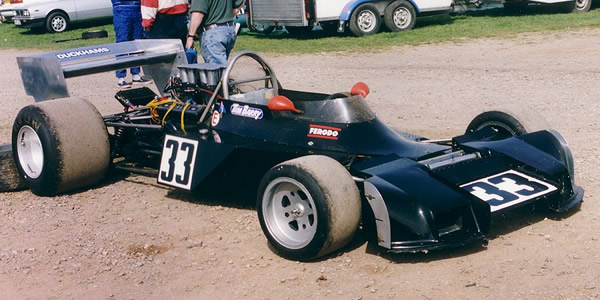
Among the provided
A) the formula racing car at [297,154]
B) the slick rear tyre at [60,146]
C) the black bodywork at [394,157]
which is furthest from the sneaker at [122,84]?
the black bodywork at [394,157]

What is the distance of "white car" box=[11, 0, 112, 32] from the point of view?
23141 millimetres

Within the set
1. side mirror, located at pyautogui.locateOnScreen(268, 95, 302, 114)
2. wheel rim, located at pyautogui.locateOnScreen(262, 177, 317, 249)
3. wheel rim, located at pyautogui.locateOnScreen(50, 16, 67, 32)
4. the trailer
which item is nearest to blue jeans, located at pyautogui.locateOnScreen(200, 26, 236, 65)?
side mirror, located at pyautogui.locateOnScreen(268, 95, 302, 114)

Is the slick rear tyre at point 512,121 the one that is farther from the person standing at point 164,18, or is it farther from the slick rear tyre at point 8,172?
the person standing at point 164,18

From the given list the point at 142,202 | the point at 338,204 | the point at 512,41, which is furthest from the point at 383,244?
the point at 512,41

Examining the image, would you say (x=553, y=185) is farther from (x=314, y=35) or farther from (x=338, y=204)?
(x=314, y=35)

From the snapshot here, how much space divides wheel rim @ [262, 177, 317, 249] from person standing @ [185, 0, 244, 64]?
3.67 metres

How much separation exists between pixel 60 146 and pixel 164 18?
→ 3.55 m

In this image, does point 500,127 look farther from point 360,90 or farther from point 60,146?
point 60,146

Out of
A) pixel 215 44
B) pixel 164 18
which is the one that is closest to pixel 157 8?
pixel 164 18

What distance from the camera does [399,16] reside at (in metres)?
17.6

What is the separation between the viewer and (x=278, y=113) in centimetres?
601

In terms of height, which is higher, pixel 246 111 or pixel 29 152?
pixel 246 111

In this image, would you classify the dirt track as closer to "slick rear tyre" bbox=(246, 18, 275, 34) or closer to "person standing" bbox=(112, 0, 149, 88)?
"person standing" bbox=(112, 0, 149, 88)

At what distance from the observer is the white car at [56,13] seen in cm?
2314
